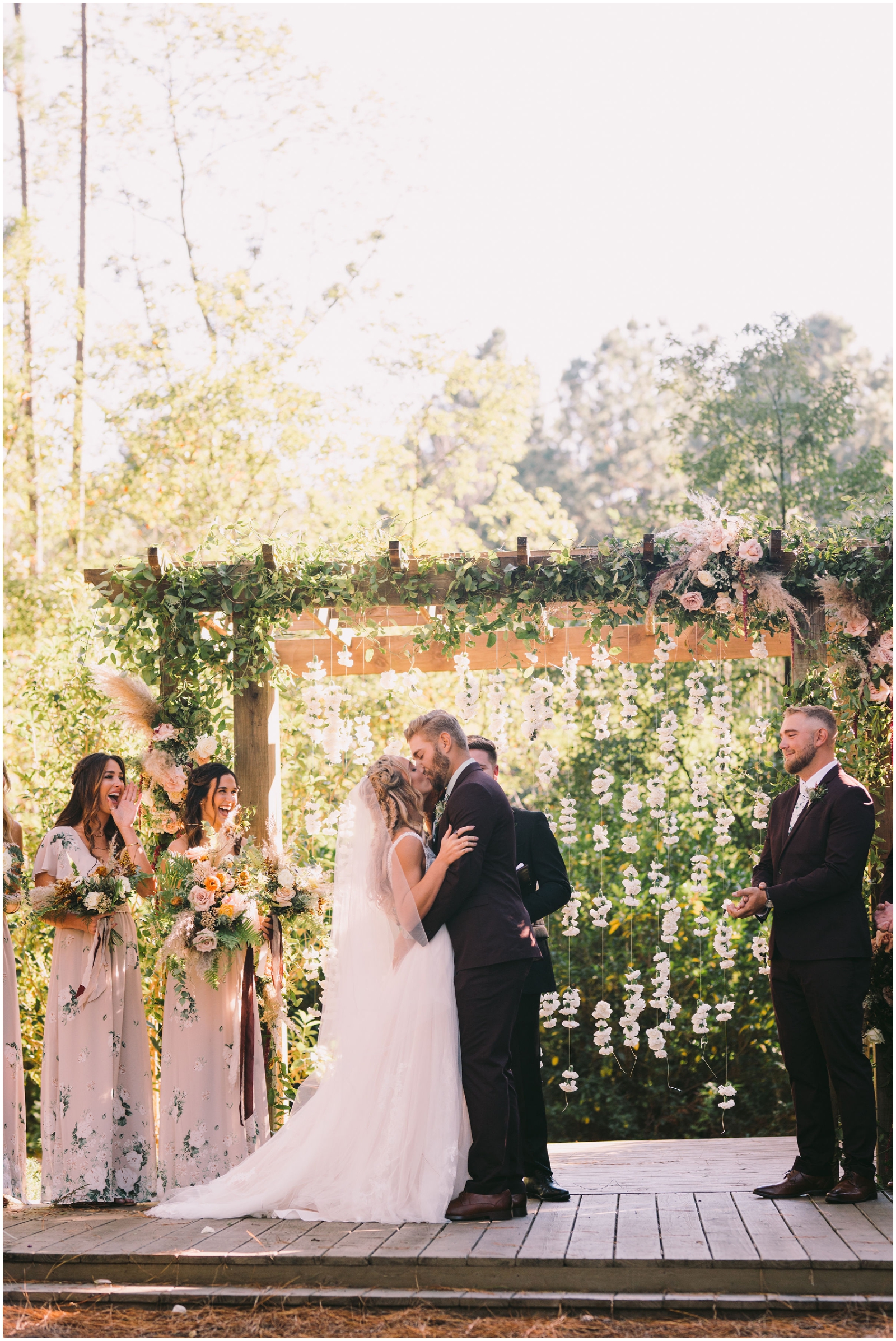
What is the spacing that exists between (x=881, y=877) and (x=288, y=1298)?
2859 mm

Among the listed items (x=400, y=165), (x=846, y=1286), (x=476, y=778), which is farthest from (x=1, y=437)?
(x=846, y=1286)

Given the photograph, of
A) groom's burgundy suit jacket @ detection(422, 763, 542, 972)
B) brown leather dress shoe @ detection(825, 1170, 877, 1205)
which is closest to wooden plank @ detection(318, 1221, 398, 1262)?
groom's burgundy suit jacket @ detection(422, 763, 542, 972)

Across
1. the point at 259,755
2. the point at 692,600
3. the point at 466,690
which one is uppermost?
the point at 692,600

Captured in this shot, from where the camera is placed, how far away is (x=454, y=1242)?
13.9ft

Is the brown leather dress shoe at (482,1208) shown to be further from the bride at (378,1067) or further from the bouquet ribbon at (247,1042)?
the bouquet ribbon at (247,1042)

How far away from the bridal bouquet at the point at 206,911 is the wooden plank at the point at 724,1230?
206 cm

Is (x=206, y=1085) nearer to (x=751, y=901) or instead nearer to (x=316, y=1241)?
(x=316, y=1241)

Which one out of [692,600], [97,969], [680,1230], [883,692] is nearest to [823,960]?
[680,1230]

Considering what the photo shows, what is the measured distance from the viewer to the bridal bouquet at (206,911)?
524 cm

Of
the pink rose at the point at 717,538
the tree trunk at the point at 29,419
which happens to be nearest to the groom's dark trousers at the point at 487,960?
the pink rose at the point at 717,538

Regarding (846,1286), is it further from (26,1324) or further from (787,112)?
(787,112)

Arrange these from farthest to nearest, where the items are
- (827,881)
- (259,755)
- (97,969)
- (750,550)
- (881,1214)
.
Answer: (259,755) < (750,550) < (97,969) < (827,881) < (881,1214)

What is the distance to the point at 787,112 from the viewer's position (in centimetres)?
1506

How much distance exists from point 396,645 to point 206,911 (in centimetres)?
169
